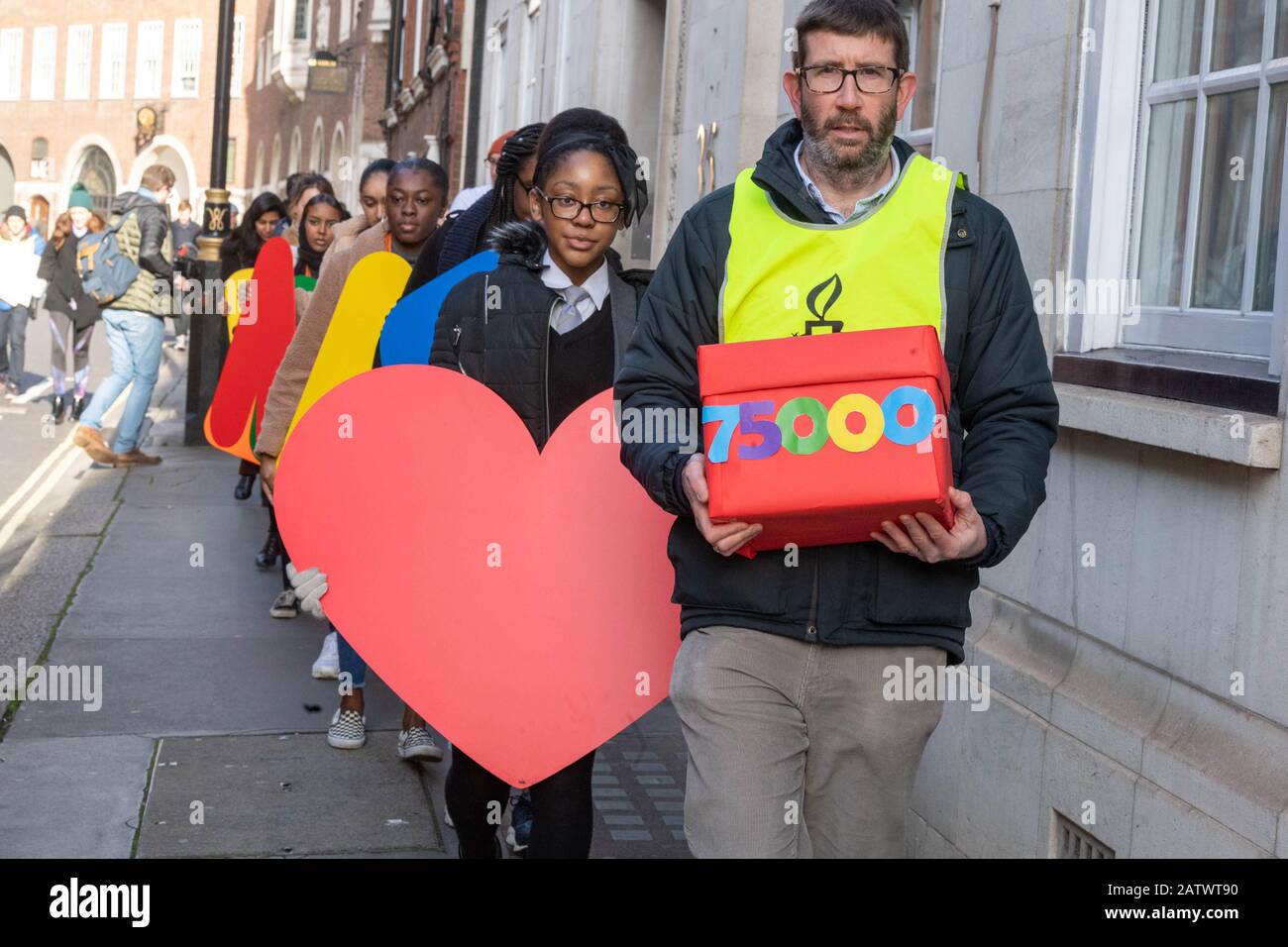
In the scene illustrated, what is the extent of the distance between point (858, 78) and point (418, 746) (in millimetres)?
3471

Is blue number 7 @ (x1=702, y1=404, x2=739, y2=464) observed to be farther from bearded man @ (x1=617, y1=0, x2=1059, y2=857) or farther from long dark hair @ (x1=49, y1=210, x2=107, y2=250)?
long dark hair @ (x1=49, y1=210, x2=107, y2=250)

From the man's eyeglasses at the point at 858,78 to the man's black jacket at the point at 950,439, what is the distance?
5.3 inches

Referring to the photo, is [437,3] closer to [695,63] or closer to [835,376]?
[695,63]

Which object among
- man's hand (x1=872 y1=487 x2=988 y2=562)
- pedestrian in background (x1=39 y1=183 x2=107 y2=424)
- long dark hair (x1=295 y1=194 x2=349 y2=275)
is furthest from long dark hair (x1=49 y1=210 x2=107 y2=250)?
man's hand (x1=872 y1=487 x2=988 y2=562)

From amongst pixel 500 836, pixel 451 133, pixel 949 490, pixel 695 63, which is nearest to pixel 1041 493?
pixel 949 490

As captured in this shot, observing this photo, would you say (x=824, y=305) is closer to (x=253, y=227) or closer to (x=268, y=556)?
(x=268, y=556)

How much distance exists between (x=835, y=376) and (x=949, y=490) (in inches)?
9.9

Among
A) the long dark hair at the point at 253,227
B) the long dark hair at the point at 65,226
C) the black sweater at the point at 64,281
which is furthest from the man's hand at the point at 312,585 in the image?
the black sweater at the point at 64,281

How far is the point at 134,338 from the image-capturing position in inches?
516

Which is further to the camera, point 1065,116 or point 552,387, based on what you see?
point 1065,116

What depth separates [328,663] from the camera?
23.0 feet

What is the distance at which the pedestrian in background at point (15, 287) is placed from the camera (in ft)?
57.6
